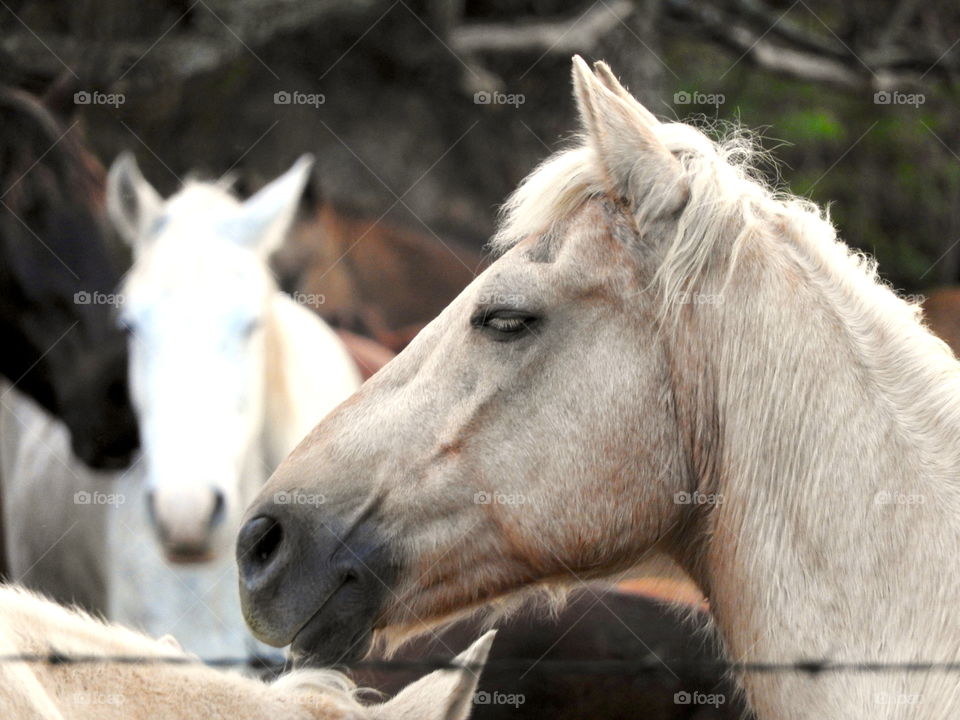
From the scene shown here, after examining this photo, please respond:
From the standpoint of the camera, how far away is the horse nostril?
1.96m

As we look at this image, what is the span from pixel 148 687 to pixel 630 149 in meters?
1.18

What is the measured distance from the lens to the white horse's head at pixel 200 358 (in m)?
3.29

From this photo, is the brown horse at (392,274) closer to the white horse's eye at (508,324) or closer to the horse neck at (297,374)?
the horse neck at (297,374)

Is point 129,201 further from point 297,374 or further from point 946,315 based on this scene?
point 946,315

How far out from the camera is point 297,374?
13.1ft

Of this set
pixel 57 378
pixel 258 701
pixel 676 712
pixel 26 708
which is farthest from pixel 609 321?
pixel 57 378

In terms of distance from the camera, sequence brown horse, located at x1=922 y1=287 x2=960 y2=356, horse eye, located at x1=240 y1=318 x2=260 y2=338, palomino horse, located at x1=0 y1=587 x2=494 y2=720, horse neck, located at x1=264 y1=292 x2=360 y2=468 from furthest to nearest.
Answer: brown horse, located at x1=922 y1=287 x2=960 y2=356 → horse neck, located at x1=264 y1=292 x2=360 y2=468 → horse eye, located at x1=240 y1=318 x2=260 y2=338 → palomino horse, located at x1=0 y1=587 x2=494 y2=720

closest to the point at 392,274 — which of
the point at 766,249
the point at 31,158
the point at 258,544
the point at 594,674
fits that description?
the point at 31,158

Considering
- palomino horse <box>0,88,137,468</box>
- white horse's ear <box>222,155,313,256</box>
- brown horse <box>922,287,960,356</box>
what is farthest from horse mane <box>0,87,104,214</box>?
brown horse <box>922,287,960,356</box>

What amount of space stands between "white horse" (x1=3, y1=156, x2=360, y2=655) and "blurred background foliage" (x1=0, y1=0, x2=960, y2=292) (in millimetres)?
2048

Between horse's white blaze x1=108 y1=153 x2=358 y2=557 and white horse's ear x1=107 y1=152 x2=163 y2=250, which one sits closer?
horse's white blaze x1=108 y1=153 x2=358 y2=557

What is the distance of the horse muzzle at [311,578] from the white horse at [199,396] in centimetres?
136

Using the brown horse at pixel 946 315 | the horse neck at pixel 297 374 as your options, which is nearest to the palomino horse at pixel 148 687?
the horse neck at pixel 297 374

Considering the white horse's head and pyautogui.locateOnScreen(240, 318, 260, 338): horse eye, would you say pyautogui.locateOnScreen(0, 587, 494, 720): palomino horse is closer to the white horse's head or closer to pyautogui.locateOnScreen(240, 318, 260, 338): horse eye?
the white horse's head
